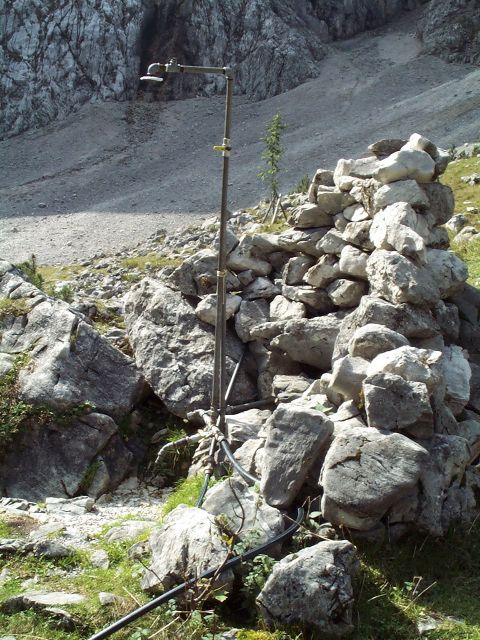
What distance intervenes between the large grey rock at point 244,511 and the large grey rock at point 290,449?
0.20 m

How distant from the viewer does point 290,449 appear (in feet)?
22.5

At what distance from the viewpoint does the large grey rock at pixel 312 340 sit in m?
10.2

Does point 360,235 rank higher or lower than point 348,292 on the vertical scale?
higher

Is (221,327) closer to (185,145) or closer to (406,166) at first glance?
(406,166)

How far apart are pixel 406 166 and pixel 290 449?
5.36 meters

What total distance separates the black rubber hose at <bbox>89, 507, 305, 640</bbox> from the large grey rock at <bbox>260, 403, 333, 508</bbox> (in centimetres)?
46

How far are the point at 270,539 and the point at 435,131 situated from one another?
5542cm

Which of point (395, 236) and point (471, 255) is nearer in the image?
point (395, 236)

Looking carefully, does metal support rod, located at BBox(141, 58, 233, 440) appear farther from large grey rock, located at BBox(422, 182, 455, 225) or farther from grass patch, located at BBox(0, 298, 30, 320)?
grass patch, located at BBox(0, 298, 30, 320)

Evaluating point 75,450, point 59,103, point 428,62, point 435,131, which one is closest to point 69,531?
point 75,450

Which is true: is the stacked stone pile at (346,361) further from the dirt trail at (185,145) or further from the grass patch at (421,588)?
the dirt trail at (185,145)

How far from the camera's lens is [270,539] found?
615 cm

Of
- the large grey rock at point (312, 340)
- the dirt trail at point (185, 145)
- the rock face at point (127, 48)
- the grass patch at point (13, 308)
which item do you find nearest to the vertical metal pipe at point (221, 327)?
the large grey rock at point (312, 340)

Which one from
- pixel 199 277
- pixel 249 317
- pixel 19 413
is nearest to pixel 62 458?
pixel 19 413
